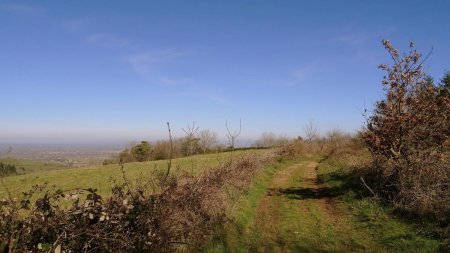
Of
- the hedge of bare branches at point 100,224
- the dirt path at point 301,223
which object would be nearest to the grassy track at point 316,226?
the dirt path at point 301,223

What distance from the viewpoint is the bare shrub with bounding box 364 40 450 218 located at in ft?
47.4

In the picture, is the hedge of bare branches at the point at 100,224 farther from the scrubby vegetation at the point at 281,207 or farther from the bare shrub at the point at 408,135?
the bare shrub at the point at 408,135

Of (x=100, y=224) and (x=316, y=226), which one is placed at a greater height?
(x=100, y=224)

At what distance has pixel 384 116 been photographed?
1692cm

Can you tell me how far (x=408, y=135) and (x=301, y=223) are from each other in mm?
6142

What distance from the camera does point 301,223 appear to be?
523 inches

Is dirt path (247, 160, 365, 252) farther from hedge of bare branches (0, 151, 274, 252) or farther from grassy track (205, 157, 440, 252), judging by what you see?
hedge of bare branches (0, 151, 274, 252)

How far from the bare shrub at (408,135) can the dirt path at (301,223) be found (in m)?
2.46

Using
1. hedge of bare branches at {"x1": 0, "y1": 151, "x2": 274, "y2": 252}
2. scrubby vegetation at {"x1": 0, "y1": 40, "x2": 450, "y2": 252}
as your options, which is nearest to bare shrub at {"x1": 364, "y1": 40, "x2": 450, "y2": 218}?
scrubby vegetation at {"x1": 0, "y1": 40, "x2": 450, "y2": 252}

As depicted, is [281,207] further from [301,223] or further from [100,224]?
[100,224]

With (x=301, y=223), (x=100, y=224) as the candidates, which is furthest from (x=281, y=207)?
(x=100, y=224)

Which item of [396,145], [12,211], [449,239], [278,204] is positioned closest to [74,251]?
[12,211]

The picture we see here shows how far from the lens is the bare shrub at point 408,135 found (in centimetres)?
1445

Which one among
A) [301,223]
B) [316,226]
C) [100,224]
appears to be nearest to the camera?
[100,224]
